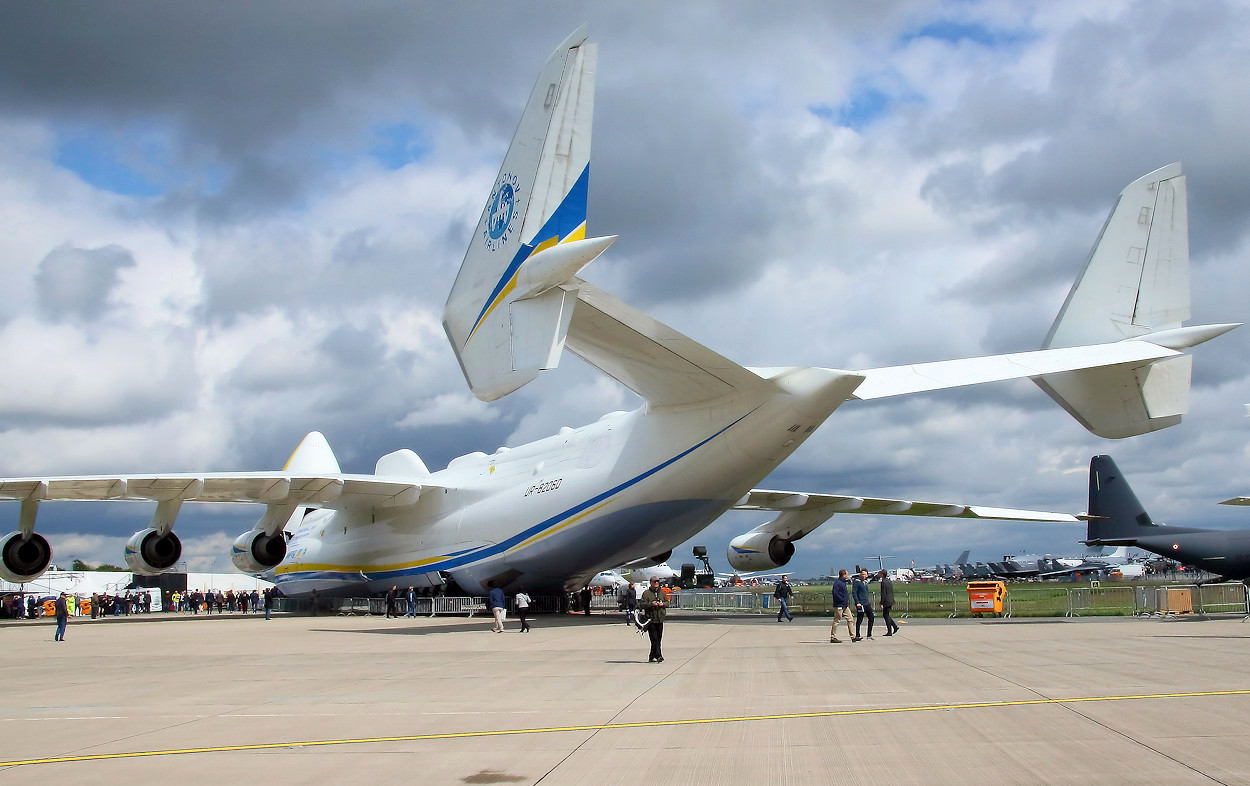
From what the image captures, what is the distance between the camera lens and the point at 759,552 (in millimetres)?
26469

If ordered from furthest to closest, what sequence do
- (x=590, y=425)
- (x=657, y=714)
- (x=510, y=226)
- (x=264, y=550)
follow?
(x=264, y=550) < (x=590, y=425) < (x=510, y=226) < (x=657, y=714)

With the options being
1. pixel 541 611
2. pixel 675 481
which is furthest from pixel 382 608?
pixel 675 481

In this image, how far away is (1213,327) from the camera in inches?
532

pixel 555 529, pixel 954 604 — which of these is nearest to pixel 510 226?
pixel 555 529

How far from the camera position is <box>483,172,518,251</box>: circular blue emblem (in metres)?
11.2

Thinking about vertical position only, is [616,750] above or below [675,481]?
below

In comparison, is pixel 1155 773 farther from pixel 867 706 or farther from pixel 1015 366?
pixel 1015 366

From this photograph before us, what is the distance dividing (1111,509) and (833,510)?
487 inches

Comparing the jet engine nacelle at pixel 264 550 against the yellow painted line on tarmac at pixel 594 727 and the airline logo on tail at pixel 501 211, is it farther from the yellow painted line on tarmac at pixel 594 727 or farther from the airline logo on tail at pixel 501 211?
the yellow painted line on tarmac at pixel 594 727

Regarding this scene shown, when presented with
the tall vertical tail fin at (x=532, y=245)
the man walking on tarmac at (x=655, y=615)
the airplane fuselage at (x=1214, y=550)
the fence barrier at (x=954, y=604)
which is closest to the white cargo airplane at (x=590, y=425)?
the tall vertical tail fin at (x=532, y=245)

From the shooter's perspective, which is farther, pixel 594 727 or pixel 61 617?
pixel 61 617

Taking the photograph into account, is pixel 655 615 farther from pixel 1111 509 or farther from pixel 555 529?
pixel 1111 509

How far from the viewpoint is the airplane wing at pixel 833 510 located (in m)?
25.5

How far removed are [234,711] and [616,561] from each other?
12.3 metres
